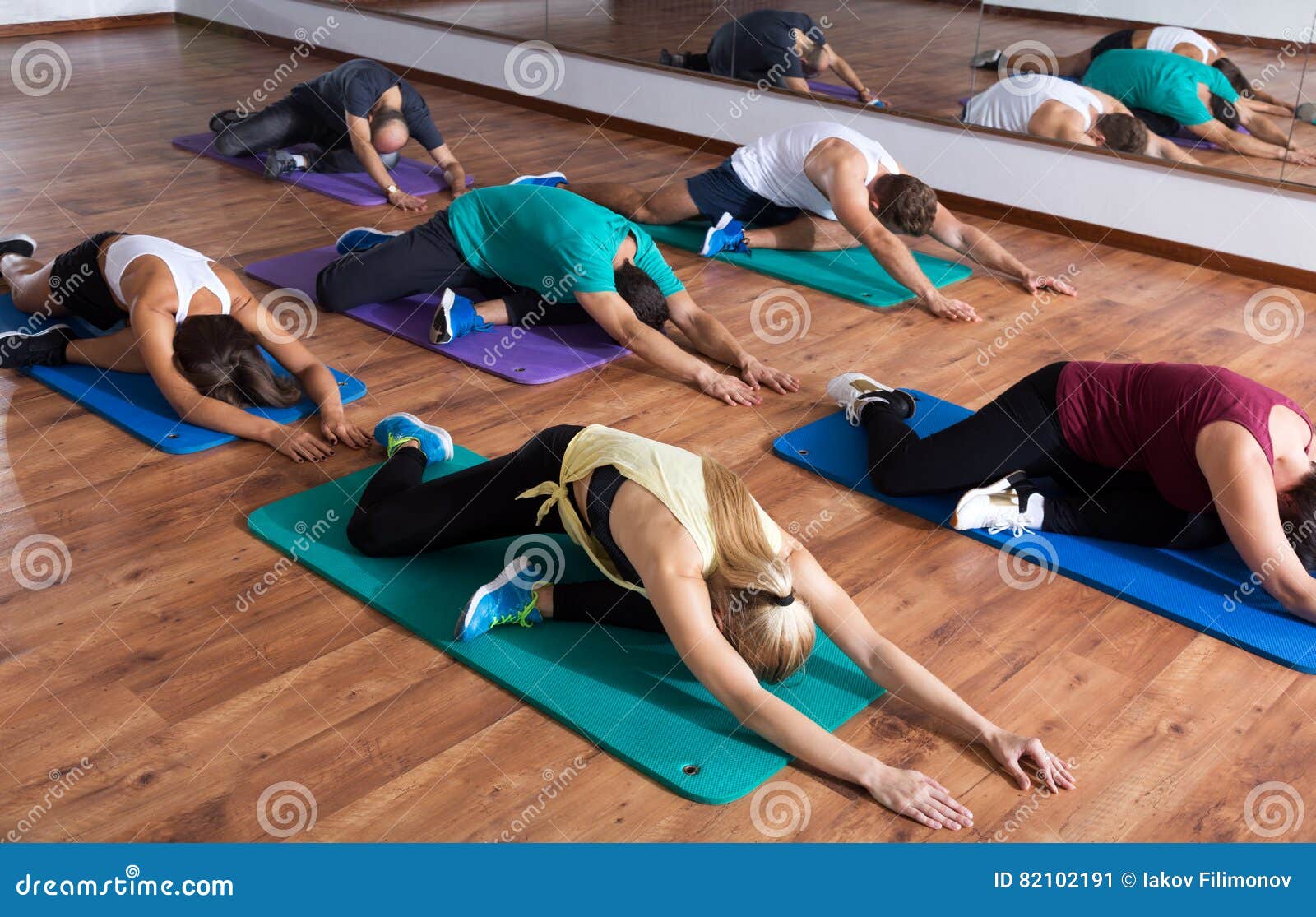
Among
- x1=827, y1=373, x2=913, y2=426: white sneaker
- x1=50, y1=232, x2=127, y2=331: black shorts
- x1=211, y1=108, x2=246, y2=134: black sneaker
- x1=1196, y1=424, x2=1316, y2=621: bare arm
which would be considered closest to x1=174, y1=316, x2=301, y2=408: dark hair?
x1=50, y1=232, x2=127, y2=331: black shorts

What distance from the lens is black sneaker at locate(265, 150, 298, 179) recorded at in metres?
5.52

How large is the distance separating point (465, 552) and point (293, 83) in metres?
5.37

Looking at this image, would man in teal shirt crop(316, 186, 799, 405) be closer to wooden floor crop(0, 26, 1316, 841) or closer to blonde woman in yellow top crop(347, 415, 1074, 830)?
wooden floor crop(0, 26, 1316, 841)

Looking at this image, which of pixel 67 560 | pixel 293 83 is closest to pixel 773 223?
pixel 67 560

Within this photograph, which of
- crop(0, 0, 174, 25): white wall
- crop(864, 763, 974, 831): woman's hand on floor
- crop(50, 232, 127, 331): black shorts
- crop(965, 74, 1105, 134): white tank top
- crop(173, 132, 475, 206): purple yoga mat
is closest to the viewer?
crop(864, 763, 974, 831): woman's hand on floor

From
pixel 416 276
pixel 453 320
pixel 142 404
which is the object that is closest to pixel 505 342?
pixel 453 320

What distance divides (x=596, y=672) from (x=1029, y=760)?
2.79ft

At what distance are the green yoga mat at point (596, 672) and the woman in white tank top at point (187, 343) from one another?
48 cm

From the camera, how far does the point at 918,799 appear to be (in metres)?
2.11

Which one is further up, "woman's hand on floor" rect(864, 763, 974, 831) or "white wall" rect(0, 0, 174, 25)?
"woman's hand on floor" rect(864, 763, 974, 831)

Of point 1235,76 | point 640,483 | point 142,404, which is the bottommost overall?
point 142,404

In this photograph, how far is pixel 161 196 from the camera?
5.29m

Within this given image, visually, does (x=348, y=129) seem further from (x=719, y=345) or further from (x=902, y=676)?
(x=902, y=676)

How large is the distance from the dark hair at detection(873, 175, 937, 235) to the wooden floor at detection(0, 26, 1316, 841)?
16.7 inches
